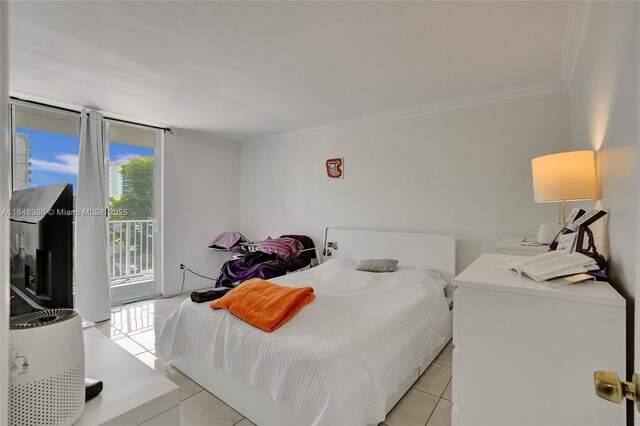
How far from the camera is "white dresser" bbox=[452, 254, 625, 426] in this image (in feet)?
3.13

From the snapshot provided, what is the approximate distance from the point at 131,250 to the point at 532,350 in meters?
4.83

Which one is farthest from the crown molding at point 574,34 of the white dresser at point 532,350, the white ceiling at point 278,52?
the white dresser at point 532,350

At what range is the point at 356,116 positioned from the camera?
12.5 ft

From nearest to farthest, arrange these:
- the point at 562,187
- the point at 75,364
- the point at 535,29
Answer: the point at 75,364
the point at 562,187
the point at 535,29

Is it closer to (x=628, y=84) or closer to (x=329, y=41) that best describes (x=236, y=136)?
(x=329, y=41)

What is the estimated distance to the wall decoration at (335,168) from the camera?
409 cm

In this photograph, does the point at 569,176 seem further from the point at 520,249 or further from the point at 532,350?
the point at 532,350

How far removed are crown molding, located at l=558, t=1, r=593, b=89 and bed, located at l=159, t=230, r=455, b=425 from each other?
205 cm

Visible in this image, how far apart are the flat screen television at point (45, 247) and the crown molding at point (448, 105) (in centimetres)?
336

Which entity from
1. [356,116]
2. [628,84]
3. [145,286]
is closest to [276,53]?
[356,116]

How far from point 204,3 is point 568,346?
7.63ft

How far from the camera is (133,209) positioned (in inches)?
165

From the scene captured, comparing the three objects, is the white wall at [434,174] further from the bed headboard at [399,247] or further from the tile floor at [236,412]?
the tile floor at [236,412]

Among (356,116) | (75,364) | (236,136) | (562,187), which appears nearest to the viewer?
(75,364)
